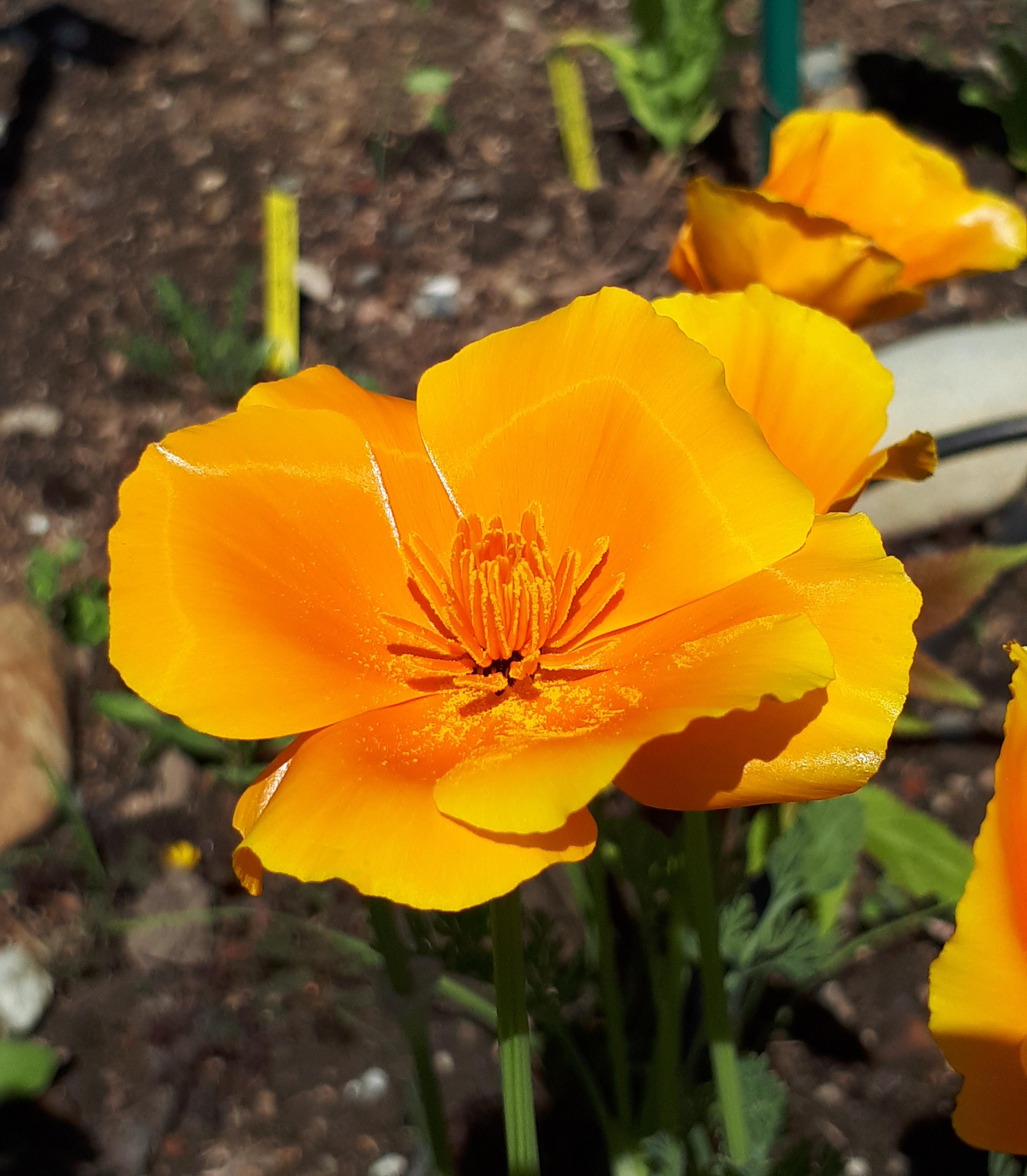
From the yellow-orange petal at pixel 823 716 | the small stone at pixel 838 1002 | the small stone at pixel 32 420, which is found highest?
the yellow-orange petal at pixel 823 716

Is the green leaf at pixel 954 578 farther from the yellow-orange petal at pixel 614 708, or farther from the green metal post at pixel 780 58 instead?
the green metal post at pixel 780 58

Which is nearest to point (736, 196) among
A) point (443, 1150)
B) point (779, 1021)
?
point (443, 1150)

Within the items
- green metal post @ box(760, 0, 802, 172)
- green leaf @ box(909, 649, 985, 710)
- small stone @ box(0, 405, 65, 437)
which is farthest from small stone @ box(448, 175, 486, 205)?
green leaf @ box(909, 649, 985, 710)

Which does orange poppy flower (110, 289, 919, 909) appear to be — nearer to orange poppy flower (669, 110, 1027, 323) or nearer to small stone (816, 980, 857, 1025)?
orange poppy flower (669, 110, 1027, 323)

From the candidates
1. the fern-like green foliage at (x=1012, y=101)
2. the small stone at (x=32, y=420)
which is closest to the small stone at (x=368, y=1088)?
the small stone at (x=32, y=420)

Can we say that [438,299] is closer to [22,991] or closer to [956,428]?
[956,428]

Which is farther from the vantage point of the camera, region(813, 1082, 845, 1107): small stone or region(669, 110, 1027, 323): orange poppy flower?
region(813, 1082, 845, 1107): small stone
